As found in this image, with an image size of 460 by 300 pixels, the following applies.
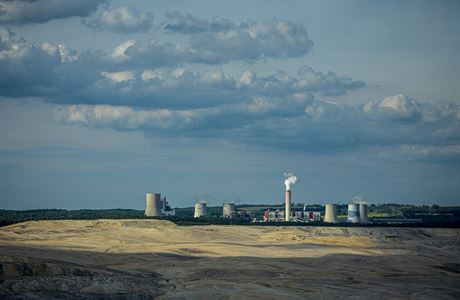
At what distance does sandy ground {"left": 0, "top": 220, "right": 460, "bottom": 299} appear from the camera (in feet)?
200

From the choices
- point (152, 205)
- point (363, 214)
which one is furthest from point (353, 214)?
point (152, 205)

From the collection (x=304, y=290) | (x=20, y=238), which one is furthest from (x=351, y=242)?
(x=304, y=290)

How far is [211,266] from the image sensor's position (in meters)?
81.7

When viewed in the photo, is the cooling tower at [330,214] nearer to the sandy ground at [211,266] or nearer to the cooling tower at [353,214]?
the cooling tower at [353,214]

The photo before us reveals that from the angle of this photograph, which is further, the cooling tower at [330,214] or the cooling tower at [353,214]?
the cooling tower at [353,214]

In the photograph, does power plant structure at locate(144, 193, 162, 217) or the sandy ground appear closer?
the sandy ground

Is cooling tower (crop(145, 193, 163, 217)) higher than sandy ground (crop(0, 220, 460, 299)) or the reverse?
higher

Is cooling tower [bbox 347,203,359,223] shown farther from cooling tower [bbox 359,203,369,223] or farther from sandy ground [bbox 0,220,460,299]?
sandy ground [bbox 0,220,460,299]

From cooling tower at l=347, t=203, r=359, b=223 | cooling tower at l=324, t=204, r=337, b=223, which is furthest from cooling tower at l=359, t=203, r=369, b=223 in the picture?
cooling tower at l=324, t=204, r=337, b=223

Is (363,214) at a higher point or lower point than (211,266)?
higher

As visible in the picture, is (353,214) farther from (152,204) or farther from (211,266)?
(211,266)

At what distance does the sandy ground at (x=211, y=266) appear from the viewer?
61000mm

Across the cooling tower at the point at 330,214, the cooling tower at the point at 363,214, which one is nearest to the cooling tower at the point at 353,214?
the cooling tower at the point at 363,214

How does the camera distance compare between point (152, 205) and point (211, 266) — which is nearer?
point (211, 266)
